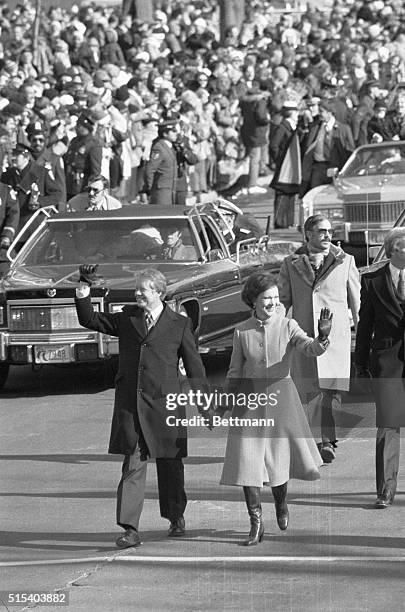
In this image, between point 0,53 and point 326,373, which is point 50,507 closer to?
point 326,373

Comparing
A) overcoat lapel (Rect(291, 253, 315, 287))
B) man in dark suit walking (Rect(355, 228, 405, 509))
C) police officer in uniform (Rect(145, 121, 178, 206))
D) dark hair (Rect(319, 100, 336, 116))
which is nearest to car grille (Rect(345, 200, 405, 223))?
police officer in uniform (Rect(145, 121, 178, 206))

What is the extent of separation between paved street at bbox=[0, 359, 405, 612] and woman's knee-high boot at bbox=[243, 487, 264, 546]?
2.6 inches

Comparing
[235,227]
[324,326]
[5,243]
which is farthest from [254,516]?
[5,243]

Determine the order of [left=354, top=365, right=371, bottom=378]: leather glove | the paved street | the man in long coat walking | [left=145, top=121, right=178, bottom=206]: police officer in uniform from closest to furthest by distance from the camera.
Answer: the paved street
[left=354, top=365, right=371, bottom=378]: leather glove
the man in long coat walking
[left=145, top=121, right=178, bottom=206]: police officer in uniform

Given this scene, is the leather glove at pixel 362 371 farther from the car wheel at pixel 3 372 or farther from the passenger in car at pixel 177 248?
the car wheel at pixel 3 372

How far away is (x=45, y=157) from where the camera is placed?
69.1ft

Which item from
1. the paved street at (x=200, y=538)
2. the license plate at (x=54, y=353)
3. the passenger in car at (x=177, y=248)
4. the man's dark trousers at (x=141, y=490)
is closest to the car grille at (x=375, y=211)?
the passenger in car at (x=177, y=248)

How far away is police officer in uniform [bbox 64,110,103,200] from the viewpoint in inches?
856

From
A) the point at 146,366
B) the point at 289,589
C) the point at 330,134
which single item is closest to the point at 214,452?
the point at 146,366

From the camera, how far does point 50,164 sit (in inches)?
813

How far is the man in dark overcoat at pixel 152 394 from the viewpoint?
929 centimetres

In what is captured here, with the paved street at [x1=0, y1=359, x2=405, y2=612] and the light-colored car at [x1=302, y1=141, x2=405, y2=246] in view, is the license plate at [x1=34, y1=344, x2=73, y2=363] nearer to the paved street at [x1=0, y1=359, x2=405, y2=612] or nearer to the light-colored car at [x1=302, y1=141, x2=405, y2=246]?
the paved street at [x1=0, y1=359, x2=405, y2=612]

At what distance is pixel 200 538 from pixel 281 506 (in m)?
0.47

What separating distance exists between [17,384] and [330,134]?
10.0 metres
